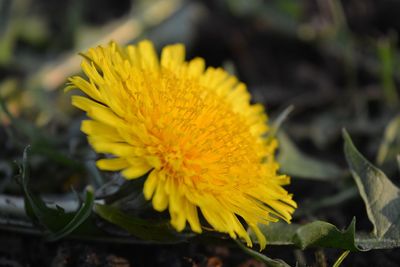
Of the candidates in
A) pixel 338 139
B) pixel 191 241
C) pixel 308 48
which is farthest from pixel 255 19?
pixel 191 241

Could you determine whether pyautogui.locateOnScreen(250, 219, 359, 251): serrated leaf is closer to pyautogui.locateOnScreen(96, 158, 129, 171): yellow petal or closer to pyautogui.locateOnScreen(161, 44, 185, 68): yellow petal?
pyautogui.locateOnScreen(96, 158, 129, 171): yellow petal

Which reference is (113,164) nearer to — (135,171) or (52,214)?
(135,171)

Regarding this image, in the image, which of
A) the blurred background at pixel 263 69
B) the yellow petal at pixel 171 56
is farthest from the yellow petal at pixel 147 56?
the blurred background at pixel 263 69

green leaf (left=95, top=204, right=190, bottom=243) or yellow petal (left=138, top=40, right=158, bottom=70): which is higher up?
yellow petal (left=138, top=40, right=158, bottom=70)

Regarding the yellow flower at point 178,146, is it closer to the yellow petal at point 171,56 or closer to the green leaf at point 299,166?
the yellow petal at point 171,56

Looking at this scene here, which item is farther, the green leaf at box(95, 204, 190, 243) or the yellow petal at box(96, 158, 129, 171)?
the green leaf at box(95, 204, 190, 243)

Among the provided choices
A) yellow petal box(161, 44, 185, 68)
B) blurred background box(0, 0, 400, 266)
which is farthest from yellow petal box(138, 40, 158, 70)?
blurred background box(0, 0, 400, 266)
